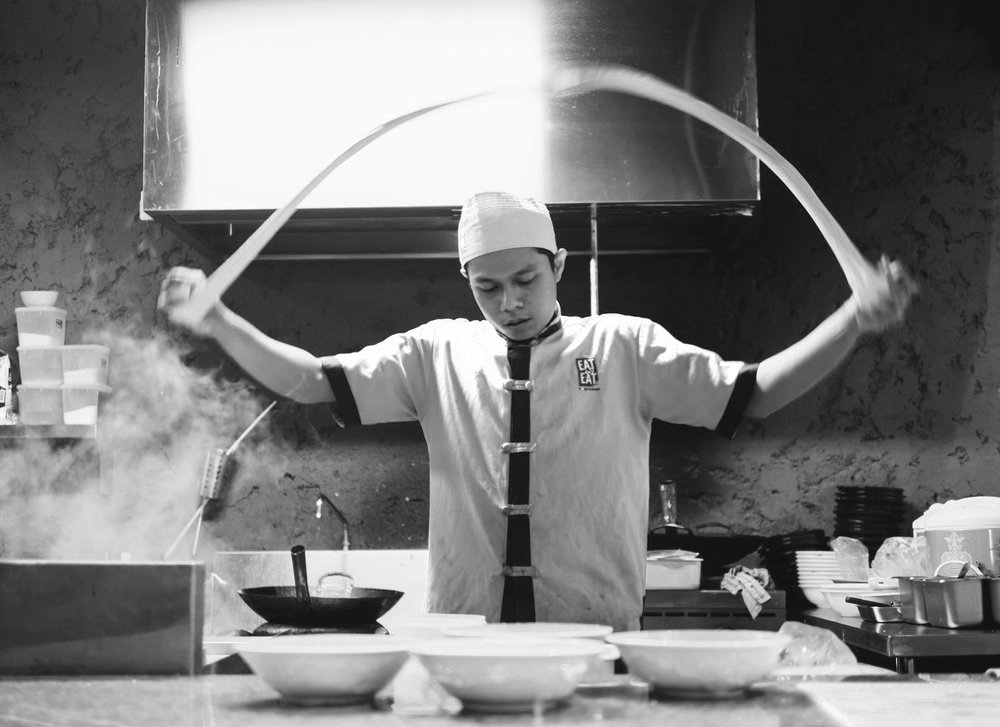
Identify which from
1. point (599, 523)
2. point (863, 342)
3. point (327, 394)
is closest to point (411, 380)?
point (327, 394)

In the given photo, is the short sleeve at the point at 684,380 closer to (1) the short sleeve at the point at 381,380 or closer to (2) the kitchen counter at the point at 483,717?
(1) the short sleeve at the point at 381,380

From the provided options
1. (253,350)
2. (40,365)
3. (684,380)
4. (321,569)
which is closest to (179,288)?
(253,350)

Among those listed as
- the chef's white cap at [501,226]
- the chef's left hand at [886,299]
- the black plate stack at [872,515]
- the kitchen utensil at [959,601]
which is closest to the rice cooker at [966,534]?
the kitchen utensil at [959,601]

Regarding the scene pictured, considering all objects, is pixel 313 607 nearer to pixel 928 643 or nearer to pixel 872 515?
pixel 928 643

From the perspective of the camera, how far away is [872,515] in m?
3.30

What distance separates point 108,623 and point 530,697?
55 cm

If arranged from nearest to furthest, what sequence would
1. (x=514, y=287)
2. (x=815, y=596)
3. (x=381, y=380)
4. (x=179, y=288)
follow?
1. (x=179, y=288)
2. (x=514, y=287)
3. (x=381, y=380)
4. (x=815, y=596)

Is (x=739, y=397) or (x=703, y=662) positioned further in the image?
(x=739, y=397)

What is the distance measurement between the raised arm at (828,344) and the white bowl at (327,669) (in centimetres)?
101

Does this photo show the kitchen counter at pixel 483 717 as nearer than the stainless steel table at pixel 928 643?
Yes

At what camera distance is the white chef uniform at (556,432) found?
86.1 inches

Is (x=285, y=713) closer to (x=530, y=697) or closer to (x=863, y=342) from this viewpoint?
(x=530, y=697)

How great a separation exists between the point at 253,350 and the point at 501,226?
1.97ft

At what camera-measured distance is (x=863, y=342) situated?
356 cm
